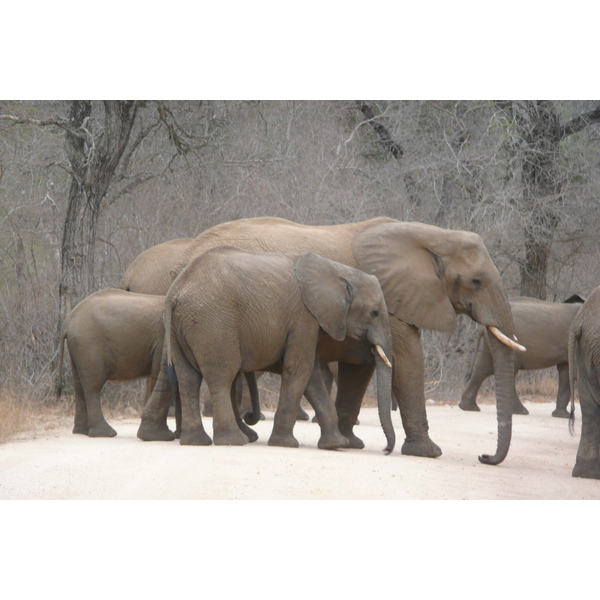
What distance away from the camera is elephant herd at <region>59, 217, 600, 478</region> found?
25.3ft

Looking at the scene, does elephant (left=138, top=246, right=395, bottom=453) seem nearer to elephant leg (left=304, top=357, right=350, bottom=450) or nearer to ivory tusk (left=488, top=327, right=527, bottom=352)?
elephant leg (left=304, top=357, right=350, bottom=450)

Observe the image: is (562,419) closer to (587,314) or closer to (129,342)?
(587,314)

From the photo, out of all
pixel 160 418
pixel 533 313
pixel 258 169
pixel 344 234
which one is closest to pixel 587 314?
pixel 344 234

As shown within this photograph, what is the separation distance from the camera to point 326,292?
789 cm

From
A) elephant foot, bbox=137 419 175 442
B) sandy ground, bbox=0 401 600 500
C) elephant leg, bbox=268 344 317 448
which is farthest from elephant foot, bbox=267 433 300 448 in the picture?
elephant foot, bbox=137 419 175 442

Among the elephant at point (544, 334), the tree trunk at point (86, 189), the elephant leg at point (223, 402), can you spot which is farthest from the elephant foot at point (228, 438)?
the elephant at point (544, 334)

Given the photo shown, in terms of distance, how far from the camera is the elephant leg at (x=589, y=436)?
7375 mm

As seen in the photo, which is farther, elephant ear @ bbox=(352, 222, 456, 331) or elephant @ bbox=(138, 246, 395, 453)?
elephant ear @ bbox=(352, 222, 456, 331)

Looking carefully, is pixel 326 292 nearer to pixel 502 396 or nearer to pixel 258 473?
pixel 502 396

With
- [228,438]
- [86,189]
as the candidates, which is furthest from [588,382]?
[86,189]

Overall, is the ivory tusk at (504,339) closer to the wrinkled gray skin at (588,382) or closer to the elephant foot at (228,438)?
the wrinkled gray skin at (588,382)

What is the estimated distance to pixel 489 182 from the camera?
15.8 meters

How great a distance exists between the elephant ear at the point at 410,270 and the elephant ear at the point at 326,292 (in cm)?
58

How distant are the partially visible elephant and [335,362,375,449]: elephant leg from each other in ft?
9.28
